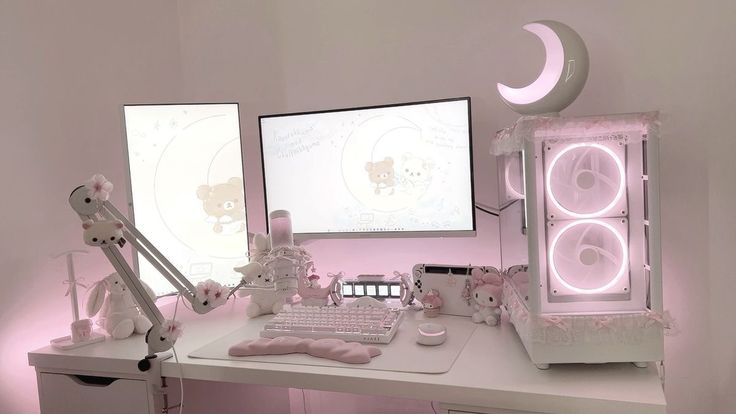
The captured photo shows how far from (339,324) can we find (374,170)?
50cm

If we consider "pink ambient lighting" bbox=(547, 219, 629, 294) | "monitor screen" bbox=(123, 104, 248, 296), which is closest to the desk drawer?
"monitor screen" bbox=(123, 104, 248, 296)

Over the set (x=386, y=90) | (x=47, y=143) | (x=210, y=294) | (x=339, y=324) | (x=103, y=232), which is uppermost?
(x=386, y=90)

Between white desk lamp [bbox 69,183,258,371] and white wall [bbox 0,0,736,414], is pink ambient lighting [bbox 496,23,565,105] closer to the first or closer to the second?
white wall [bbox 0,0,736,414]

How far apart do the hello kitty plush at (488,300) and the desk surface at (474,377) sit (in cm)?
3

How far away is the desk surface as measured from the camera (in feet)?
3.16

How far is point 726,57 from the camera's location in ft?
4.63

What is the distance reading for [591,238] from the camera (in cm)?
112

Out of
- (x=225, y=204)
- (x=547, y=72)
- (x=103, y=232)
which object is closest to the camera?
(x=103, y=232)

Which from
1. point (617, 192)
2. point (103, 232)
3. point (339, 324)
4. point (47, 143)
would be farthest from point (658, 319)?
point (47, 143)

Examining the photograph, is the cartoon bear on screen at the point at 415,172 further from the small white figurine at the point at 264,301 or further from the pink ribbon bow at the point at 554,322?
the pink ribbon bow at the point at 554,322

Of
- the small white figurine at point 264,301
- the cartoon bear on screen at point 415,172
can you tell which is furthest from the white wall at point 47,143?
the cartoon bear on screen at point 415,172

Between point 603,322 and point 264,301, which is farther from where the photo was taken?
point 264,301

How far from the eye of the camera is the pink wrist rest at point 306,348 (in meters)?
1.20

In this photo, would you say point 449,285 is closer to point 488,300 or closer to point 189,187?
point 488,300
